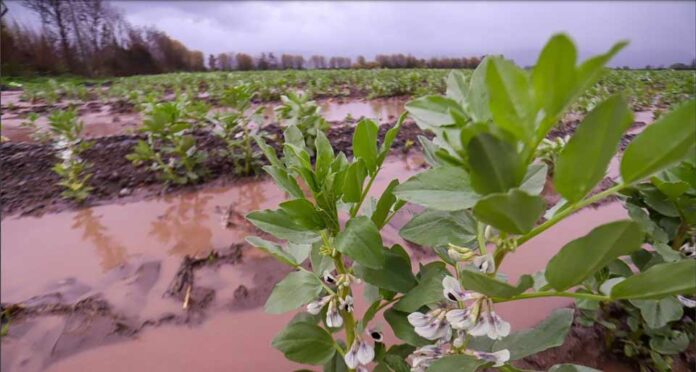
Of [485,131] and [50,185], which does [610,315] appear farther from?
[50,185]

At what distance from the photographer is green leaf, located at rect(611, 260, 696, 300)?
12.9 inches

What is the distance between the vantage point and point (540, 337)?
0.50 meters

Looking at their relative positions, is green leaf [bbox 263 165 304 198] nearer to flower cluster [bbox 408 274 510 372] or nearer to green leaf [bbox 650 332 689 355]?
flower cluster [bbox 408 274 510 372]

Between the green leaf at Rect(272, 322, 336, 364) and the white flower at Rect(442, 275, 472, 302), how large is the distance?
191mm

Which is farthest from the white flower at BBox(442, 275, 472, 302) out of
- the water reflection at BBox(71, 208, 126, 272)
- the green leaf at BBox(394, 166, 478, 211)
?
the water reflection at BBox(71, 208, 126, 272)

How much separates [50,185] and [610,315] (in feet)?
5.75

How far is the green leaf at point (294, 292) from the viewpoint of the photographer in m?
0.46

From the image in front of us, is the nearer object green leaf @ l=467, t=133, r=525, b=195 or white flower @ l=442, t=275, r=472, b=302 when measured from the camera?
green leaf @ l=467, t=133, r=525, b=195

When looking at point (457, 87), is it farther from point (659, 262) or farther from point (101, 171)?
point (101, 171)

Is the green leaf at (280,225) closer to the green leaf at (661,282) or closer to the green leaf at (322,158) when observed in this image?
the green leaf at (322,158)

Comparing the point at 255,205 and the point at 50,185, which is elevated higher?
the point at 50,185

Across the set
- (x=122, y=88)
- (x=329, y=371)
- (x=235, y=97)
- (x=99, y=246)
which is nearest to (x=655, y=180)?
(x=329, y=371)

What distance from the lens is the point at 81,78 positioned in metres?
0.73

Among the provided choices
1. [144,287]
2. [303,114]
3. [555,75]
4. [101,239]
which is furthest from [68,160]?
Answer: [555,75]
